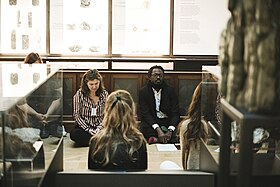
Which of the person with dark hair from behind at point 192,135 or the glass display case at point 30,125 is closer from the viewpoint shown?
the glass display case at point 30,125

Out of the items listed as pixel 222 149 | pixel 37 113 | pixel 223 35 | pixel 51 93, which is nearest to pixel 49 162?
pixel 37 113

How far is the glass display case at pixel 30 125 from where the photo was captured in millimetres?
2576

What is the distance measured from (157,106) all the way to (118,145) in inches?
154

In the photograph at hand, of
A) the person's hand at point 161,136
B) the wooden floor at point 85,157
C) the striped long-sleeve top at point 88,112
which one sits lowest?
the wooden floor at point 85,157

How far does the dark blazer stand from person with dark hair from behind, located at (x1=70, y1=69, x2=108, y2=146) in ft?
2.28

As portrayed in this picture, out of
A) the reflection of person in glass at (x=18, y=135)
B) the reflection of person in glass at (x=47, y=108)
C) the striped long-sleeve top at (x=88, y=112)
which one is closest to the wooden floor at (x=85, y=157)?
the striped long-sleeve top at (x=88, y=112)

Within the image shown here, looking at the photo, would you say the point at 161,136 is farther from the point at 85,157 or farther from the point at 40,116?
the point at 40,116

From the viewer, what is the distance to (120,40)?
31.1 feet

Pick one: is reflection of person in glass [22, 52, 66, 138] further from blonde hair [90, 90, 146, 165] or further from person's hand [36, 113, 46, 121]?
blonde hair [90, 90, 146, 165]

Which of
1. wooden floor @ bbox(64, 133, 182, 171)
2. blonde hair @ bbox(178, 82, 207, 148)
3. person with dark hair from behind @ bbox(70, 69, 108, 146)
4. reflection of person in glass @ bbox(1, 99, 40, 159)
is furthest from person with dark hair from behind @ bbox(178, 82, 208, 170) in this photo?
person with dark hair from behind @ bbox(70, 69, 108, 146)

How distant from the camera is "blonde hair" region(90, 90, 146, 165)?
4242 millimetres

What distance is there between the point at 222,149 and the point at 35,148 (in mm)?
1094

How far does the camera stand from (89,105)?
25.1ft

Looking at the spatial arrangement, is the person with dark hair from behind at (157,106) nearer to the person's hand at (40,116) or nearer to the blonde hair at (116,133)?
the blonde hair at (116,133)
